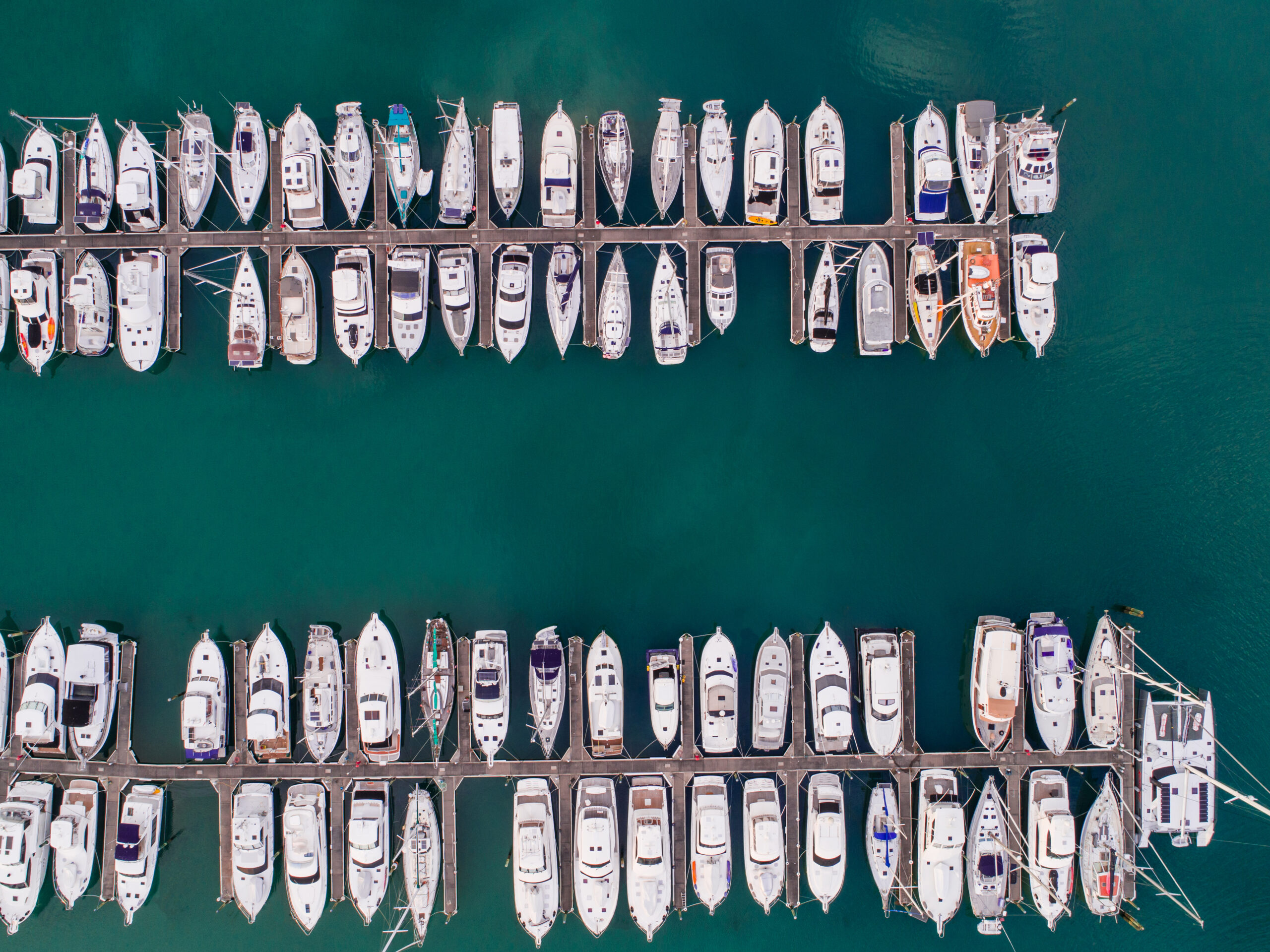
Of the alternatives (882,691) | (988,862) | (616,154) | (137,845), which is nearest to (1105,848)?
(988,862)

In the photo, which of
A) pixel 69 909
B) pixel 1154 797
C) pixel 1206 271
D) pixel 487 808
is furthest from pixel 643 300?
pixel 69 909

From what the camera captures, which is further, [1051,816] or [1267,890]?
[1267,890]

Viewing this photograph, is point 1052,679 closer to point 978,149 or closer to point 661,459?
point 661,459

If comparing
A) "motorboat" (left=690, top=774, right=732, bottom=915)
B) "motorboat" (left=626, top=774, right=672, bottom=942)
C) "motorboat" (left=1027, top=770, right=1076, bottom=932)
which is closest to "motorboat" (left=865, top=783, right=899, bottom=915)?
"motorboat" (left=1027, top=770, right=1076, bottom=932)

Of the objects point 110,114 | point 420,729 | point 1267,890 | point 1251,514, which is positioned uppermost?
point 110,114

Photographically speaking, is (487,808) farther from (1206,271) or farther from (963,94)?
(1206,271)

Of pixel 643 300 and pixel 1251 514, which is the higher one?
pixel 643 300

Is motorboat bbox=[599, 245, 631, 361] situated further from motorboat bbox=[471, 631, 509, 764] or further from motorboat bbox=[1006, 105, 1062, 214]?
motorboat bbox=[1006, 105, 1062, 214]
